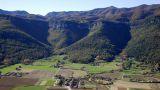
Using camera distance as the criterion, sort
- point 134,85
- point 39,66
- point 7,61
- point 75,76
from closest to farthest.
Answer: point 134,85, point 75,76, point 39,66, point 7,61

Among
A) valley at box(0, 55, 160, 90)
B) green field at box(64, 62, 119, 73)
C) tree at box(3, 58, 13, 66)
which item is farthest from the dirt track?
tree at box(3, 58, 13, 66)

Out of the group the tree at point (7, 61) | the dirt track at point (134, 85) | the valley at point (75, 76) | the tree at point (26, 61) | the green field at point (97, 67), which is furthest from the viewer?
the tree at point (26, 61)

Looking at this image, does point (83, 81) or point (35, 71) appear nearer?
point (83, 81)

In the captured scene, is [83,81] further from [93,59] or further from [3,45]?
[3,45]

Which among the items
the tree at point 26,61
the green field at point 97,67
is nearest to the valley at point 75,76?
the green field at point 97,67

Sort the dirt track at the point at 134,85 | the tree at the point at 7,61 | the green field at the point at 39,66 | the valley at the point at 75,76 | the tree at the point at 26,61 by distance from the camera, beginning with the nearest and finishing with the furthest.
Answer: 1. the valley at the point at 75,76
2. the dirt track at the point at 134,85
3. the green field at the point at 39,66
4. the tree at the point at 7,61
5. the tree at the point at 26,61

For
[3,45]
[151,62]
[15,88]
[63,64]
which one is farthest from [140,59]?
[15,88]

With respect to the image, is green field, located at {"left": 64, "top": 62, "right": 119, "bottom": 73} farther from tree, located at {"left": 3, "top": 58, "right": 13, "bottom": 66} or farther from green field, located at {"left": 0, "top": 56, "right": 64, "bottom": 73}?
tree, located at {"left": 3, "top": 58, "right": 13, "bottom": 66}

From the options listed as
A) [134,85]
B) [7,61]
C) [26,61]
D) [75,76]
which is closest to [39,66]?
[26,61]

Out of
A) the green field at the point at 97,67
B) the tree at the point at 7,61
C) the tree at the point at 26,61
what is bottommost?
the green field at the point at 97,67

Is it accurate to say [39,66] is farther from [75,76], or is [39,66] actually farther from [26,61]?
[75,76]

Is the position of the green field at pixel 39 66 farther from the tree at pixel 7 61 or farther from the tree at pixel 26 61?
the tree at pixel 7 61
